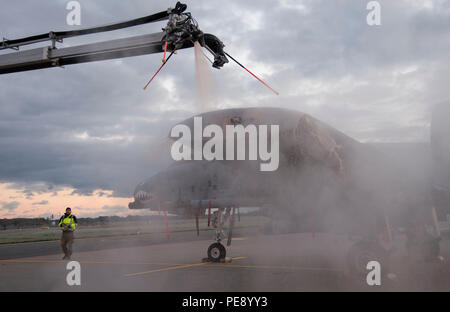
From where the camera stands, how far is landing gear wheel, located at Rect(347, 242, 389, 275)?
31.3 ft

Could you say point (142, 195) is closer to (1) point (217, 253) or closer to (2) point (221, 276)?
(2) point (221, 276)

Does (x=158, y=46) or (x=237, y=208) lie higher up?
(x=158, y=46)

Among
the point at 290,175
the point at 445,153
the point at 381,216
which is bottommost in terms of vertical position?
the point at 381,216

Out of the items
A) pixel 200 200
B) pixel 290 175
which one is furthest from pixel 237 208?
pixel 290 175

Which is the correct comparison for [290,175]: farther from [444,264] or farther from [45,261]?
[45,261]

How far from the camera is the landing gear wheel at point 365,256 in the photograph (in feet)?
31.3

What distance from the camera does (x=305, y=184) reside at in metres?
8.91

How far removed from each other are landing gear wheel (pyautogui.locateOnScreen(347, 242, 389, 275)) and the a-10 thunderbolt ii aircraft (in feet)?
0.08

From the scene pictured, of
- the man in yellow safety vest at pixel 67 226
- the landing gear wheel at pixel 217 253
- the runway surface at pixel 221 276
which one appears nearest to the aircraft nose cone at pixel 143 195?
the runway surface at pixel 221 276

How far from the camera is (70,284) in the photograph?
9352 millimetres

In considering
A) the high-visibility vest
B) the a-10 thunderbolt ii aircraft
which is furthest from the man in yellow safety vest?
the a-10 thunderbolt ii aircraft

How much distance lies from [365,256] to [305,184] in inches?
106
